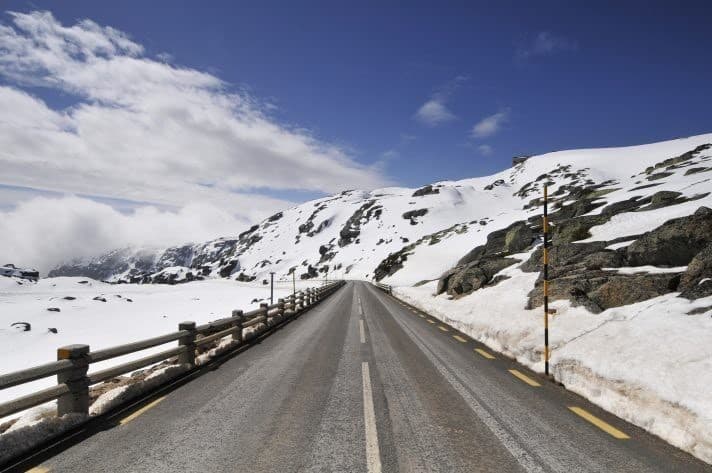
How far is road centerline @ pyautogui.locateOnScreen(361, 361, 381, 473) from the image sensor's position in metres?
4.11

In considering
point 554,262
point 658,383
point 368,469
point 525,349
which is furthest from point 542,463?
point 554,262

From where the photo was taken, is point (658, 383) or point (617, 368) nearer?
point (658, 383)

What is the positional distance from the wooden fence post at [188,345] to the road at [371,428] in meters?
0.69

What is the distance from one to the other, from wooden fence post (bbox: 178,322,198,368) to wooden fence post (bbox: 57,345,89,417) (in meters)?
2.91

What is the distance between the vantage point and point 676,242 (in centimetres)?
1248

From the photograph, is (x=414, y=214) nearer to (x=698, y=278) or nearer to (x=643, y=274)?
(x=643, y=274)

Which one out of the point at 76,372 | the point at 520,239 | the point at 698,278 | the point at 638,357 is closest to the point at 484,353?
the point at 638,357

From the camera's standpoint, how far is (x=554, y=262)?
58.5 ft

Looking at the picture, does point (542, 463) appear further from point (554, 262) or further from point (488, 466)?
point (554, 262)

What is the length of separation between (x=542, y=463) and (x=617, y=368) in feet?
10.2

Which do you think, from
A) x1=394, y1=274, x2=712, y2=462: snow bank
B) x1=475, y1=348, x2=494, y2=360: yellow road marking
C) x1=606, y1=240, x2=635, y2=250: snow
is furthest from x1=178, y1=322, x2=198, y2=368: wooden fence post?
x1=606, y1=240, x2=635, y2=250: snow

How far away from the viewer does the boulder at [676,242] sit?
12.1m

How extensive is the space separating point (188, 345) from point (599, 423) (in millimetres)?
8010

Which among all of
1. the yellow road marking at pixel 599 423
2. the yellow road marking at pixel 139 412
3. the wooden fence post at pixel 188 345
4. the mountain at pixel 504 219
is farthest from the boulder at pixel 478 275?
the yellow road marking at pixel 139 412
